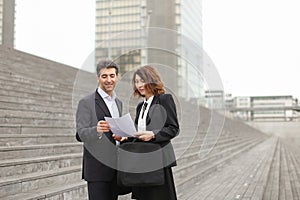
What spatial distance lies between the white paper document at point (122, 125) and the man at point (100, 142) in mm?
132

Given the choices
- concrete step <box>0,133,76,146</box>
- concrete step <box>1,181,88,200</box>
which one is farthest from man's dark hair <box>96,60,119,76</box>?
concrete step <box>0,133,76,146</box>

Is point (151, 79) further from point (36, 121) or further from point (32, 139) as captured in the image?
point (36, 121)

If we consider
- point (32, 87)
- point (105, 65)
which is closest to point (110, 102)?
point (105, 65)

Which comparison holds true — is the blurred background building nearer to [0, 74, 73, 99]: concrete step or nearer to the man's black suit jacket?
[0, 74, 73, 99]: concrete step

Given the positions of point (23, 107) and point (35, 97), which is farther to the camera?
point (35, 97)

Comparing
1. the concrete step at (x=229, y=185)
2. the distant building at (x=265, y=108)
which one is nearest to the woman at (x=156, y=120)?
the concrete step at (x=229, y=185)

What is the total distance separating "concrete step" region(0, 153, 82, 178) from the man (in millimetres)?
2001

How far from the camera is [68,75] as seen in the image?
12.2 meters

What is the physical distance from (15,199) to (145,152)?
1.86 meters

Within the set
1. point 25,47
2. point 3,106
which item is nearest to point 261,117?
point 25,47

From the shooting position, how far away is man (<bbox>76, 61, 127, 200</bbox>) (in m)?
2.32

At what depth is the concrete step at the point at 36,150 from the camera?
448cm

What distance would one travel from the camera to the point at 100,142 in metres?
2.30

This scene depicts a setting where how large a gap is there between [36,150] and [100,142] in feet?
9.65
